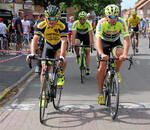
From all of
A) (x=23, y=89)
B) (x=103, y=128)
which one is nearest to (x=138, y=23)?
(x=23, y=89)

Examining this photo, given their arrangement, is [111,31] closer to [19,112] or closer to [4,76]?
[19,112]

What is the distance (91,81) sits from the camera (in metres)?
8.72

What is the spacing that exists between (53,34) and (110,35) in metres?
1.09

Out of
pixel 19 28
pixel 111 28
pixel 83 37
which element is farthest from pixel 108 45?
pixel 19 28

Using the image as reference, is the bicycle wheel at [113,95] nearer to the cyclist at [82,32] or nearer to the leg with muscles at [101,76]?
the leg with muscles at [101,76]

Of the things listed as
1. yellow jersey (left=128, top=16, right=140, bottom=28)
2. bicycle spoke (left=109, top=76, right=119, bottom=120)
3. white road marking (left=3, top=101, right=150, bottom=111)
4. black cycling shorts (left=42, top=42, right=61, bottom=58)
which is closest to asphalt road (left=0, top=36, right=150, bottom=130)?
white road marking (left=3, top=101, right=150, bottom=111)

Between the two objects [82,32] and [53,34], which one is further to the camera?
[82,32]

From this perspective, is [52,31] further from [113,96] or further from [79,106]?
[113,96]

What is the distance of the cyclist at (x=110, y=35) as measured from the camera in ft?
17.6

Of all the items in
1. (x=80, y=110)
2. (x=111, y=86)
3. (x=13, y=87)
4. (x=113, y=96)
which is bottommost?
(x=80, y=110)

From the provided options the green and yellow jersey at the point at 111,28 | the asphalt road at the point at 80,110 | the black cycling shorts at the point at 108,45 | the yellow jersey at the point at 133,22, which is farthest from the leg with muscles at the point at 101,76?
the yellow jersey at the point at 133,22

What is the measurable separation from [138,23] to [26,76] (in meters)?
6.99

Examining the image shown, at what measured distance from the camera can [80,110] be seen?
5754mm

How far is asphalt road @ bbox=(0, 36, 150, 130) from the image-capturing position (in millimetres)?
4883
